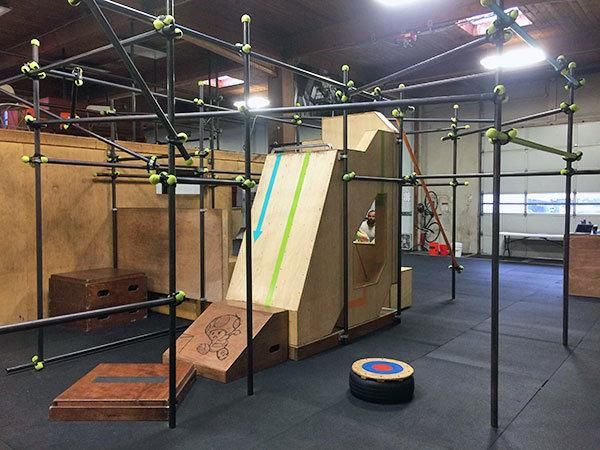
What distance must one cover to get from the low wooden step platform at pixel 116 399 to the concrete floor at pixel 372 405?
6cm

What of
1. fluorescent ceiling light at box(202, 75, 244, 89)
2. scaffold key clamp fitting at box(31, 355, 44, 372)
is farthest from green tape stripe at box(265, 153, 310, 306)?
fluorescent ceiling light at box(202, 75, 244, 89)

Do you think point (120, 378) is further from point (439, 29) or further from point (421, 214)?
point (421, 214)

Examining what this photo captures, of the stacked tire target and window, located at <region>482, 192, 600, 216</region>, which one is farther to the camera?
window, located at <region>482, 192, 600, 216</region>

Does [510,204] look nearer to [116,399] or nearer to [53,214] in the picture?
[53,214]

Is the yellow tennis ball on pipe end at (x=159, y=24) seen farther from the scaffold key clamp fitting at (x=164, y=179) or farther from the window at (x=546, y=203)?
the window at (x=546, y=203)

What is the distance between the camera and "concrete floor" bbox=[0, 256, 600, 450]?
2.31 meters

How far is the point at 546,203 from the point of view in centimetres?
1015

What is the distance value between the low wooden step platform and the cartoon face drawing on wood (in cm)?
39

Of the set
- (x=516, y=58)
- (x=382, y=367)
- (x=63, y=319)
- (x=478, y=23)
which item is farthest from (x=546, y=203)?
(x=63, y=319)

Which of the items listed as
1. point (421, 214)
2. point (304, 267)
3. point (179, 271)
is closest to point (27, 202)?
point (179, 271)

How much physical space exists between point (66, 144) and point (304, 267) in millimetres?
2845

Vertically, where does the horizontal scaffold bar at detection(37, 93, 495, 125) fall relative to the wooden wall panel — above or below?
above

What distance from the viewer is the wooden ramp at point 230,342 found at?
3.08m

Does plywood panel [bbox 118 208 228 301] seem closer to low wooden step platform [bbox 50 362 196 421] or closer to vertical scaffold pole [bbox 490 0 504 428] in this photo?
low wooden step platform [bbox 50 362 196 421]
